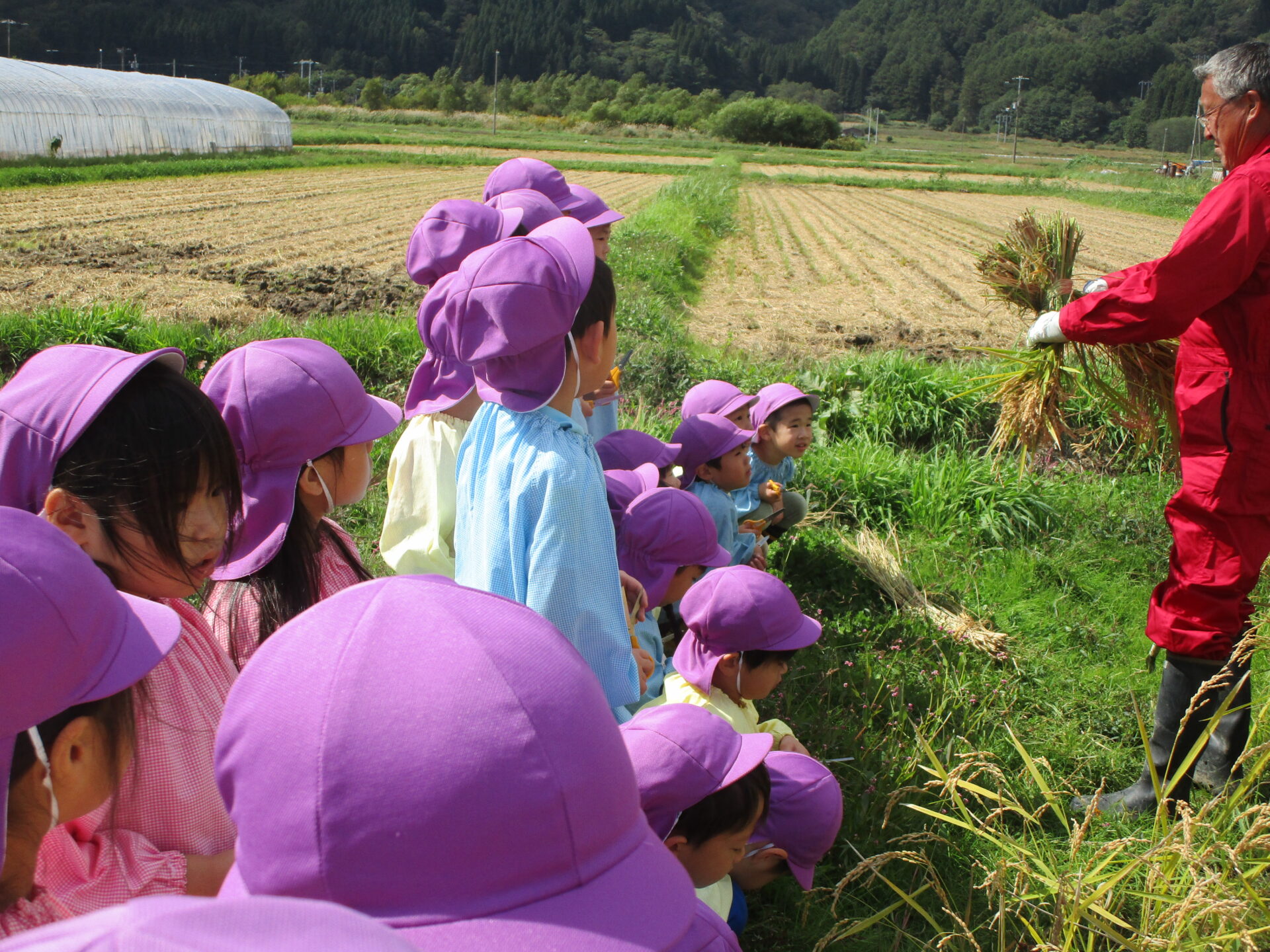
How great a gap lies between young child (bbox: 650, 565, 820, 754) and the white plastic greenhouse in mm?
30383

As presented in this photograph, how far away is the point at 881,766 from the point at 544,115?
94427 mm

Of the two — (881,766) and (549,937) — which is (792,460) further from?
(549,937)

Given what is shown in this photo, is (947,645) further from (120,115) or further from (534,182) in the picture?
(120,115)

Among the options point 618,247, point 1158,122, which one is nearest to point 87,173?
point 618,247

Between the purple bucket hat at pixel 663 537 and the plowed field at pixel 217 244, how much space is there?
7384 mm

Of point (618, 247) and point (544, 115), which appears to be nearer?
point (618, 247)

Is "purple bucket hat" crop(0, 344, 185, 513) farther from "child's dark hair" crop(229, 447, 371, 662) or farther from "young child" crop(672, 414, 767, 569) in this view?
"young child" crop(672, 414, 767, 569)

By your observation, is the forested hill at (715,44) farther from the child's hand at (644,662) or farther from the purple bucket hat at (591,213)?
the child's hand at (644,662)

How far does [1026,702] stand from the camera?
378 centimetres

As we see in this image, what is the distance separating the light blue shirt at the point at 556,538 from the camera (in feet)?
6.95

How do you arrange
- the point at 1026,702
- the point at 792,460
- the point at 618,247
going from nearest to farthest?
the point at 1026,702 → the point at 792,460 → the point at 618,247

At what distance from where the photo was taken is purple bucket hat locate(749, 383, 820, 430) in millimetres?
4676

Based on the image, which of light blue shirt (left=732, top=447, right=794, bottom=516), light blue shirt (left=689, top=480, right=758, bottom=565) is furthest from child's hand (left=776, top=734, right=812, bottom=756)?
light blue shirt (left=732, top=447, right=794, bottom=516)

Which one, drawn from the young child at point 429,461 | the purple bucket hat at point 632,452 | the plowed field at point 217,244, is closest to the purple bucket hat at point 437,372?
the young child at point 429,461
